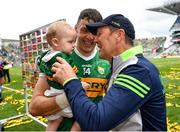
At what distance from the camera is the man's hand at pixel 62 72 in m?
2.75

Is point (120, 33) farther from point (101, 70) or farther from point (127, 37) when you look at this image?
point (101, 70)

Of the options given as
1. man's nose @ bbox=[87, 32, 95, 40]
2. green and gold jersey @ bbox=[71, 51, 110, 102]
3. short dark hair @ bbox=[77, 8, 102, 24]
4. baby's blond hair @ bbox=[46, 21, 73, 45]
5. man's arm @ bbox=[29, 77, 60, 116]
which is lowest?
man's arm @ bbox=[29, 77, 60, 116]

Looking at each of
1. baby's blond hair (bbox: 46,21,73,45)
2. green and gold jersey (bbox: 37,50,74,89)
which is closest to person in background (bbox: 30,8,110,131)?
baby's blond hair (bbox: 46,21,73,45)

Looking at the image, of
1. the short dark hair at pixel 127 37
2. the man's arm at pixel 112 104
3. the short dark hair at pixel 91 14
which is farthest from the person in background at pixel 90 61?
the man's arm at pixel 112 104

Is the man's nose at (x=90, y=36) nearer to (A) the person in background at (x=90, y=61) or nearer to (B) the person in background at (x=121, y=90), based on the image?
(A) the person in background at (x=90, y=61)

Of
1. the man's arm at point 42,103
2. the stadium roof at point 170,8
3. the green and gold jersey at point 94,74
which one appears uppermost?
the stadium roof at point 170,8

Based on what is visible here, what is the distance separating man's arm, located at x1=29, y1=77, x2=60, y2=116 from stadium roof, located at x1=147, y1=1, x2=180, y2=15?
96928 mm

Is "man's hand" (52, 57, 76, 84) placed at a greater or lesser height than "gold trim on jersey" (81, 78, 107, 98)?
greater

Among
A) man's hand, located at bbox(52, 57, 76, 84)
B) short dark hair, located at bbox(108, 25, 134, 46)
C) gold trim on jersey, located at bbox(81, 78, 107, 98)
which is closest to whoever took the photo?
man's hand, located at bbox(52, 57, 76, 84)

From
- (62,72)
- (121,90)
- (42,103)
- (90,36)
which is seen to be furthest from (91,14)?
(121,90)

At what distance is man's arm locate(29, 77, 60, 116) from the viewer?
121 inches

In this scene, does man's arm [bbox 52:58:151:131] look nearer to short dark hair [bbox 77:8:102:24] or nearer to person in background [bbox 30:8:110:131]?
person in background [bbox 30:8:110:131]

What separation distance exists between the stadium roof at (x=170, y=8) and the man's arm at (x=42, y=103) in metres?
96.9

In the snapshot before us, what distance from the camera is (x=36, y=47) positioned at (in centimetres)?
1016
